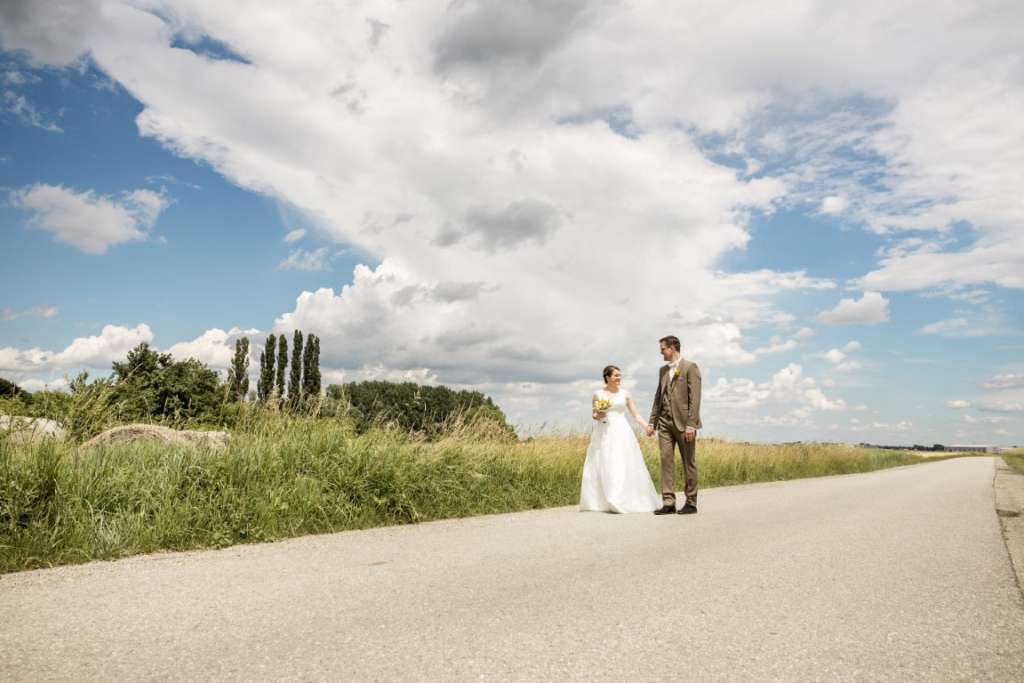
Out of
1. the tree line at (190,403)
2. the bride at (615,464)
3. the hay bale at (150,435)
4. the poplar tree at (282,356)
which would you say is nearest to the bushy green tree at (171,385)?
the tree line at (190,403)

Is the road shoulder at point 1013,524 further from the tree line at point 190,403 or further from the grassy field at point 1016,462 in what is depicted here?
the grassy field at point 1016,462

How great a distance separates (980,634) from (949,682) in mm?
1065

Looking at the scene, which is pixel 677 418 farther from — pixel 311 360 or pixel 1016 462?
pixel 311 360

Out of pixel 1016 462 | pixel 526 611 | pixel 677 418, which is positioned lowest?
pixel 526 611

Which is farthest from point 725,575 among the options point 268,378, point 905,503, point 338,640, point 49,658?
point 268,378

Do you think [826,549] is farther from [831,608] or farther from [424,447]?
[424,447]

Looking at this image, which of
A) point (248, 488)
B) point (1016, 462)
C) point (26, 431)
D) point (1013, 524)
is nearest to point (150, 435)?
point (26, 431)

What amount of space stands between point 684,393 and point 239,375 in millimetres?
13994

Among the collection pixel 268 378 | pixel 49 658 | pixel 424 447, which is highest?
pixel 268 378

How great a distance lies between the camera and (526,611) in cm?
440

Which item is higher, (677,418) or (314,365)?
(314,365)

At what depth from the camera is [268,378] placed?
74062mm

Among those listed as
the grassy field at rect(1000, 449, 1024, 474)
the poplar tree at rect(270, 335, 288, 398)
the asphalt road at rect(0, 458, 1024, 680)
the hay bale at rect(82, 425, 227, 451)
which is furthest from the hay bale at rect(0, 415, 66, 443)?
the poplar tree at rect(270, 335, 288, 398)

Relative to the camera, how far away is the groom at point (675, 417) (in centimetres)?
1044
